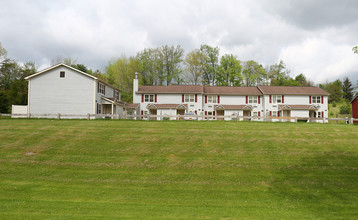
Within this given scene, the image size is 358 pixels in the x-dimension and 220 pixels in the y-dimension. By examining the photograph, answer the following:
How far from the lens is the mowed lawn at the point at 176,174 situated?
886 centimetres

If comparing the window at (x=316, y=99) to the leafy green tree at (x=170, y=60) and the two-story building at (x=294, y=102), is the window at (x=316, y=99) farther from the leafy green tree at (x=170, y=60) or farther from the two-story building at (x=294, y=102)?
the leafy green tree at (x=170, y=60)

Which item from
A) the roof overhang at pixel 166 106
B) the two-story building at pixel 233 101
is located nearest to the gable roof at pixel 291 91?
the two-story building at pixel 233 101

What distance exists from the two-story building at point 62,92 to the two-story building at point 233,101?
11493 millimetres

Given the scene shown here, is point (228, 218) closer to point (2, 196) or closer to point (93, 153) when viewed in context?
point (2, 196)

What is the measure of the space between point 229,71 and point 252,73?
10.5m

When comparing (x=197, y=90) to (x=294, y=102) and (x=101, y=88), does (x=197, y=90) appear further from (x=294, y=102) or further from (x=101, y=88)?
(x=294, y=102)

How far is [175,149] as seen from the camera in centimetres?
1584

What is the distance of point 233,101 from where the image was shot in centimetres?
4559

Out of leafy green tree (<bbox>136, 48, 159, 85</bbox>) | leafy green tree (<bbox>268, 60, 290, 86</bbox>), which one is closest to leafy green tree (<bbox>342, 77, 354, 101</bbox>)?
leafy green tree (<bbox>268, 60, 290, 86</bbox>)

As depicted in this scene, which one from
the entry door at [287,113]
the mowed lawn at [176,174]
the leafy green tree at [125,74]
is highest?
the leafy green tree at [125,74]

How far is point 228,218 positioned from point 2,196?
329 inches

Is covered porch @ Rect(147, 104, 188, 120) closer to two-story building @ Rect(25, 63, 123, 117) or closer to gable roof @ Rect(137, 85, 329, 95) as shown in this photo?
gable roof @ Rect(137, 85, 329, 95)

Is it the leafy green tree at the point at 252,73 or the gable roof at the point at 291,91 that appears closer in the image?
the gable roof at the point at 291,91

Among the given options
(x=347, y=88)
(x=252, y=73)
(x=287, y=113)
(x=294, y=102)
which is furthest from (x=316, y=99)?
(x=347, y=88)
